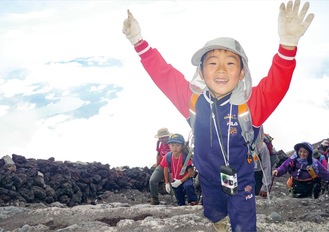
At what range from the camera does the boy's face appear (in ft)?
12.7

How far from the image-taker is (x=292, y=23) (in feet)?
11.7

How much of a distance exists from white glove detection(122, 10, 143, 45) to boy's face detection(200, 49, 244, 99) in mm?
877

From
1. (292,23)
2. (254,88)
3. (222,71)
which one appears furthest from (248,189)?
(292,23)

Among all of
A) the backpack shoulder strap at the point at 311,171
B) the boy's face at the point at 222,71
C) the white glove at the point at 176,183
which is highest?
the boy's face at the point at 222,71

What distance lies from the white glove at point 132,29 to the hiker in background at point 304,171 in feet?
20.8

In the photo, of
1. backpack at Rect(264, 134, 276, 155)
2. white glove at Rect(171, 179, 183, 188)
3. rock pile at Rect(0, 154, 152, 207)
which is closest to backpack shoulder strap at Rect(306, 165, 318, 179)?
backpack at Rect(264, 134, 276, 155)

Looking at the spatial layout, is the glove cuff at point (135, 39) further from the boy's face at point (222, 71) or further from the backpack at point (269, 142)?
the backpack at point (269, 142)

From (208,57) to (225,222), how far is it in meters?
1.94

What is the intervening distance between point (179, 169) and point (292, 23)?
234 inches

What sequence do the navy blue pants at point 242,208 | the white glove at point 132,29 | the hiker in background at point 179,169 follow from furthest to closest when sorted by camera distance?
the hiker in background at point 179,169
the white glove at point 132,29
the navy blue pants at point 242,208

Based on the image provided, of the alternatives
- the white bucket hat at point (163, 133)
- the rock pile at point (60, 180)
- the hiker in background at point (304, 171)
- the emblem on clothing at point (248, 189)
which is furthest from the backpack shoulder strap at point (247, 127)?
the rock pile at point (60, 180)

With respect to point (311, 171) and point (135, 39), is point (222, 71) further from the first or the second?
point (311, 171)

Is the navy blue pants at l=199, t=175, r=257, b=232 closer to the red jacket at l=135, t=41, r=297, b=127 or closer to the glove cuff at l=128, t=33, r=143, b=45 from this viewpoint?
the red jacket at l=135, t=41, r=297, b=127

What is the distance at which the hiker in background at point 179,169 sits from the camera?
28.8 ft
